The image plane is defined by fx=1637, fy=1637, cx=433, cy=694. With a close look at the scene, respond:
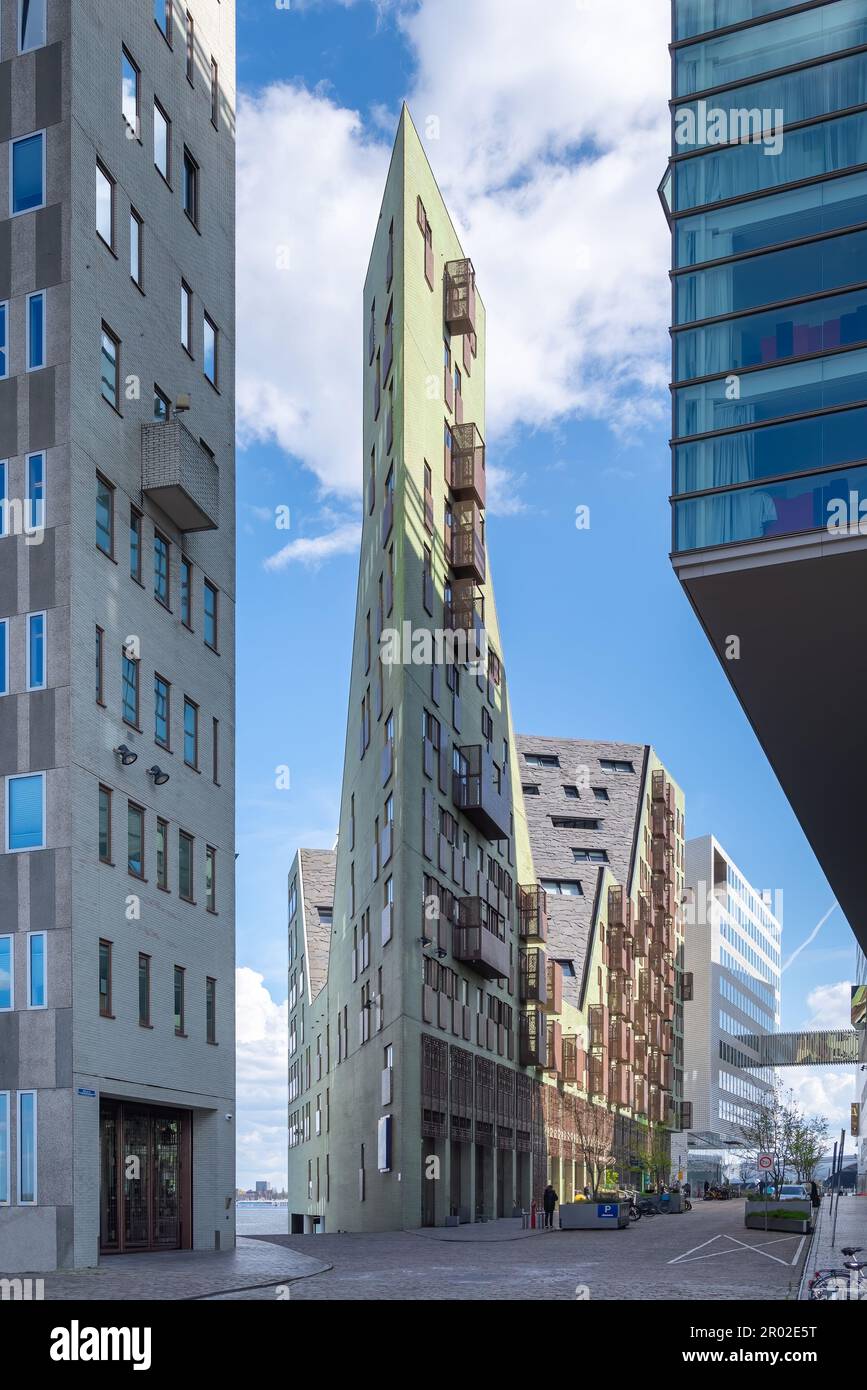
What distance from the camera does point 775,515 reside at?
86.1 ft

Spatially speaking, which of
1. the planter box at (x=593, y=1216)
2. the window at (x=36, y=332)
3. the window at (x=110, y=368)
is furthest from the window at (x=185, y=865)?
the planter box at (x=593, y=1216)

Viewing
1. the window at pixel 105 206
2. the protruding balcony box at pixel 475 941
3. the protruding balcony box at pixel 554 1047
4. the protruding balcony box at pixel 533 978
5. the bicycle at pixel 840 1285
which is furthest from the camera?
the protruding balcony box at pixel 554 1047

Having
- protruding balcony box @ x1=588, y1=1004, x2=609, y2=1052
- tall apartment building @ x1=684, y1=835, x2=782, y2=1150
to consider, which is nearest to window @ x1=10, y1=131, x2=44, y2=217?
protruding balcony box @ x1=588, y1=1004, x2=609, y2=1052

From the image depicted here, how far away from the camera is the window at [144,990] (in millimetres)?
33188

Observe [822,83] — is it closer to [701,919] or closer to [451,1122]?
[451,1122]

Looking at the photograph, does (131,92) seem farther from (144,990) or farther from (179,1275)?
(179,1275)

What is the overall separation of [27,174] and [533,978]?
50.6 metres

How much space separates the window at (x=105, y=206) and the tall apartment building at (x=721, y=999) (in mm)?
109499

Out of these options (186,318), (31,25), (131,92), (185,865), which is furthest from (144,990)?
(31,25)

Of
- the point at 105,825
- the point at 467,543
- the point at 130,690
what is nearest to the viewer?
the point at 105,825

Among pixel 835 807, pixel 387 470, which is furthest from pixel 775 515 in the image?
pixel 387 470

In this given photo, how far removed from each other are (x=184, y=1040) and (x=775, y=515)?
57.8ft

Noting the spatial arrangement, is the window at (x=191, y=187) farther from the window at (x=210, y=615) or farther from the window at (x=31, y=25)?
the window at (x=210, y=615)

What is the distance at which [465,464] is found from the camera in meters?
66.4
